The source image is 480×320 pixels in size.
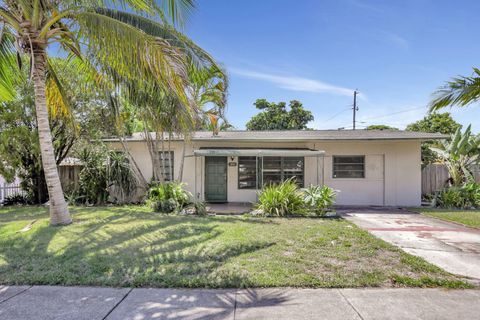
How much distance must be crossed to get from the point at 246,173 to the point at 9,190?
10.6m

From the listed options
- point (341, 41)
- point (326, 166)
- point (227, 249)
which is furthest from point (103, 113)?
point (341, 41)

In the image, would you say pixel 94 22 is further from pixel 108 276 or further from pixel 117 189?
pixel 117 189

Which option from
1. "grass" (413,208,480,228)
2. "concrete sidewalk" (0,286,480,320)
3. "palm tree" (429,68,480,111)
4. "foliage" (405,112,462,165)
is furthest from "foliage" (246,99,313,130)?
"concrete sidewalk" (0,286,480,320)

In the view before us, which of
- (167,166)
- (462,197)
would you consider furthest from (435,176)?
(167,166)

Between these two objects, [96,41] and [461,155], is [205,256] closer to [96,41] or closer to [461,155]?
[96,41]

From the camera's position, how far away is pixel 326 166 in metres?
12.5

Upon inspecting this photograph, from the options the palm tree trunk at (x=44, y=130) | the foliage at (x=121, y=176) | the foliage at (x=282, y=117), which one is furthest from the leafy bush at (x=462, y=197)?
the foliage at (x=282, y=117)

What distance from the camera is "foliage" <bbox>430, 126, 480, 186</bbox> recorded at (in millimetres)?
11492

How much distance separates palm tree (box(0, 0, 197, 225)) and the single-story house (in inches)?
213

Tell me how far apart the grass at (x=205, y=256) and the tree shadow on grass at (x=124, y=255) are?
0.05 ft

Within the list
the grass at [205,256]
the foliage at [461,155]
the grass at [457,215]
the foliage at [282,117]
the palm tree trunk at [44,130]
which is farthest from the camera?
the foliage at [282,117]

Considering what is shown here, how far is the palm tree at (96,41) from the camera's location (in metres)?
5.58

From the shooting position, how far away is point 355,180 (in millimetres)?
12367

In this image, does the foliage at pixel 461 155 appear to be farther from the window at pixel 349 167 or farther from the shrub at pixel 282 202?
the shrub at pixel 282 202
